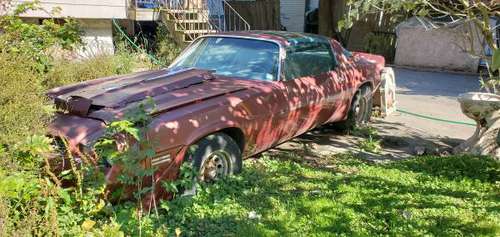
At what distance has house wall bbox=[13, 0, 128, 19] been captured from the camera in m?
8.77

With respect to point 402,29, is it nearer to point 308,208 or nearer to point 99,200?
point 308,208

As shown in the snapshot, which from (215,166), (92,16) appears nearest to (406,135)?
(215,166)

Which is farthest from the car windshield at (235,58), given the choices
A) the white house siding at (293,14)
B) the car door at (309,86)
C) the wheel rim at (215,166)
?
the white house siding at (293,14)

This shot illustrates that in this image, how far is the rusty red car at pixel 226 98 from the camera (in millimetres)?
4043

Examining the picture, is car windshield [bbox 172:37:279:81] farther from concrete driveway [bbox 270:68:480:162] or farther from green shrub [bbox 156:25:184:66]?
green shrub [bbox 156:25:184:66]

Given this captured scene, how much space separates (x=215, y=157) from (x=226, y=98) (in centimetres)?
61

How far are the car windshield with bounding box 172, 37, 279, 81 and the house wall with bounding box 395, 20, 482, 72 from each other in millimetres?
10014

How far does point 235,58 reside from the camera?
5.74 metres

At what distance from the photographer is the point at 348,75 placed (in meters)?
6.78

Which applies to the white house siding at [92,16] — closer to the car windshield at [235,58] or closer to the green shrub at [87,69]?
the green shrub at [87,69]

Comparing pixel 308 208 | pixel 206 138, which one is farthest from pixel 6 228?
pixel 308 208

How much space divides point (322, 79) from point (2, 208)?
14.1 feet

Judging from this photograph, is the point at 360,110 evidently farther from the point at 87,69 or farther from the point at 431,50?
the point at 431,50

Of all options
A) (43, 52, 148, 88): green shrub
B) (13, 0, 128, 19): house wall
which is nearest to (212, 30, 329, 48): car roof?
(43, 52, 148, 88): green shrub
